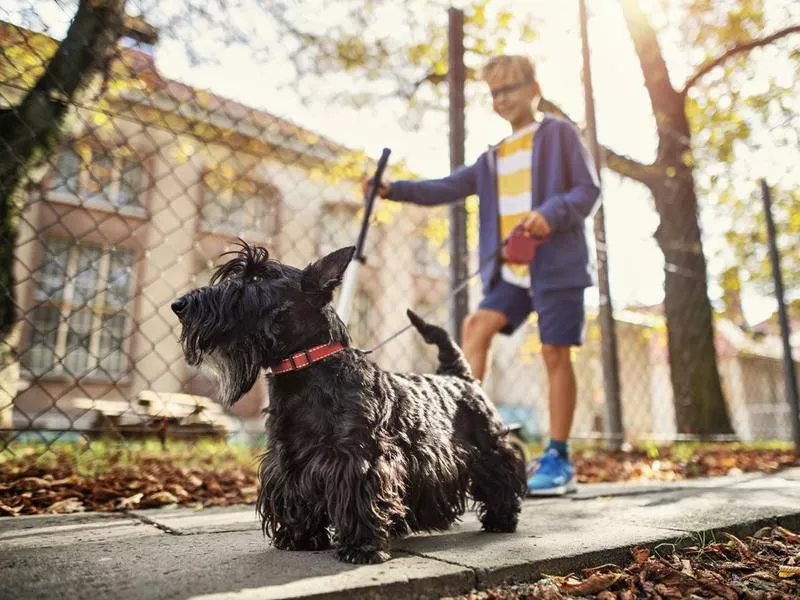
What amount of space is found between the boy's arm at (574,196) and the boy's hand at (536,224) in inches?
2.0

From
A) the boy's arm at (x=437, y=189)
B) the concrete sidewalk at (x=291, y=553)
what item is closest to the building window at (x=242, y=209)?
the boy's arm at (x=437, y=189)

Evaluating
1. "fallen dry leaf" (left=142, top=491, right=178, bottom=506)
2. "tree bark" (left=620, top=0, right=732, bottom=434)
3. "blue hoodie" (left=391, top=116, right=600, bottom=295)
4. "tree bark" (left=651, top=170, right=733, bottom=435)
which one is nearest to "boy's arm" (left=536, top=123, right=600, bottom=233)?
"blue hoodie" (left=391, top=116, right=600, bottom=295)

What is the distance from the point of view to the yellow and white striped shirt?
3809 millimetres

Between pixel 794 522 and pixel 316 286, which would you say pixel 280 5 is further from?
pixel 794 522

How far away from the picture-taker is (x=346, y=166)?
855 centimetres

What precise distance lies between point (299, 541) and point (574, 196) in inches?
95.7

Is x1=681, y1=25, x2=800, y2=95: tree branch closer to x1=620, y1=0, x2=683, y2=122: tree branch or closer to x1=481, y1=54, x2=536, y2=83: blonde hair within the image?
x1=620, y1=0, x2=683, y2=122: tree branch

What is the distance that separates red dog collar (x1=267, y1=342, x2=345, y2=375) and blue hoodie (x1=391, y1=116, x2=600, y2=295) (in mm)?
1717

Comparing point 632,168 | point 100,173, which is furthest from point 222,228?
point 632,168

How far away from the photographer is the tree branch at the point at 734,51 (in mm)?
9961

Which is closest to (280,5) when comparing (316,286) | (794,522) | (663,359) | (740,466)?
(316,286)

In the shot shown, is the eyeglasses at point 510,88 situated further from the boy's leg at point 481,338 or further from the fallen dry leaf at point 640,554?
the fallen dry leaf at point 640,554

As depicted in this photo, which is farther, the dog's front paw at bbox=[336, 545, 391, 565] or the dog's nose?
the dog's nose

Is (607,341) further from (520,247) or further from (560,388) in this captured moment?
(520,247)
